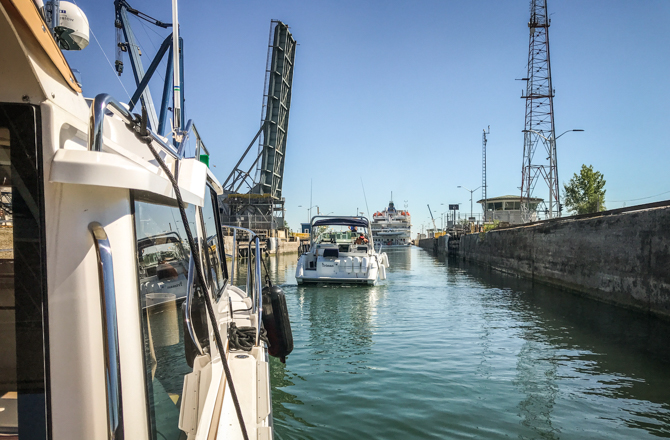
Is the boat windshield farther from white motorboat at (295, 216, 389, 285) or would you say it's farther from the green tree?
the green tree

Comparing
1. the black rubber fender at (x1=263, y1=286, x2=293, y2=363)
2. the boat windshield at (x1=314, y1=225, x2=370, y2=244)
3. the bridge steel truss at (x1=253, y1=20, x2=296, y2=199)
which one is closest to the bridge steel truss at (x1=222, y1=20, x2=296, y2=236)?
the bridge steel truss at (x1=253, y1=20, x2=296, y2=199)

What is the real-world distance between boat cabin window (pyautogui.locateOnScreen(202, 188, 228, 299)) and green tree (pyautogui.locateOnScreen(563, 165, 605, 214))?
25.6 meters

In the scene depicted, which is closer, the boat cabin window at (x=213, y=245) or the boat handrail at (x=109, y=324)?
the boat handrail at (x=109, y=324)

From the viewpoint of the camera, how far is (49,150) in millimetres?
1211

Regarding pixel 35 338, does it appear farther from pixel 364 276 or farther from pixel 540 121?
pixel 540 121

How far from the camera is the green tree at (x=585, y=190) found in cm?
2517

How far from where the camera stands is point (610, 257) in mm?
11367

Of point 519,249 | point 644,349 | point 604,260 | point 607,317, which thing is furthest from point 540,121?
point 644,349

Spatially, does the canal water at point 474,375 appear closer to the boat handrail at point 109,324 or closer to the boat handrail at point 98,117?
the boat handrail at point 109,324

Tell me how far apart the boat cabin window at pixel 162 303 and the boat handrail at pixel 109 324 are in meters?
→ 0.19

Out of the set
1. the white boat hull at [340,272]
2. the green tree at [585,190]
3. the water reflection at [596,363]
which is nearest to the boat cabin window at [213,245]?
the water reflection at [596,363]

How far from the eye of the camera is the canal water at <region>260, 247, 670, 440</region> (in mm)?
4488

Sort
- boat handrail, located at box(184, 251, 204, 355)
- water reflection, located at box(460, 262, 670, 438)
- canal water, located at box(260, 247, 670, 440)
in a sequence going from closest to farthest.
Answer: boat handrail, located at box(184, 251, 204, 355) < canal water, located at box(260, 247, 670, 440) < water reflection, located at box(460, 262, 670, 438)

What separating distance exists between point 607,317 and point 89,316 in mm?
10810
